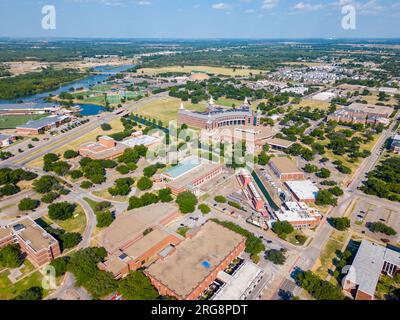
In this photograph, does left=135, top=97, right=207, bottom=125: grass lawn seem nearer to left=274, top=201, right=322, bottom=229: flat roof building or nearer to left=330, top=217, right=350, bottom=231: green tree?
left=274, top=201, right=322, bottom=229: flat roof building

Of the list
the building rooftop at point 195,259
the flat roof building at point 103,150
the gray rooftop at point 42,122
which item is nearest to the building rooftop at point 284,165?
the building rooftop at point 195,259

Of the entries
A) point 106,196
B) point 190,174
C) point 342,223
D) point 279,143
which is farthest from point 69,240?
point 279,143

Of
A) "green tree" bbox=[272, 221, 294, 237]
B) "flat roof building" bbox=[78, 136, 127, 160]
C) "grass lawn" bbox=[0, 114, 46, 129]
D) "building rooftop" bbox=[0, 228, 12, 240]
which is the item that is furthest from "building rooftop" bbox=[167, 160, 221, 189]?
"grass lawn" bbox=[0, 114, 46, 129]

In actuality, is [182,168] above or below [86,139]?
below

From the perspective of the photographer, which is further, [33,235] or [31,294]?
[33,235]

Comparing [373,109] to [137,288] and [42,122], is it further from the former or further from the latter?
[42,122]
